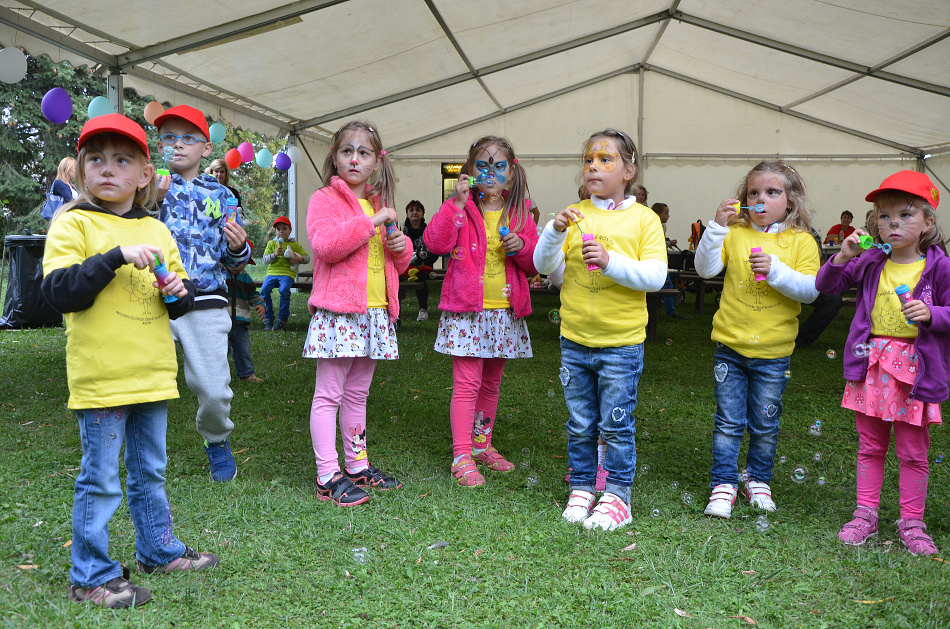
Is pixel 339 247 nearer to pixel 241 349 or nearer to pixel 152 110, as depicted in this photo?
pixel 241 349

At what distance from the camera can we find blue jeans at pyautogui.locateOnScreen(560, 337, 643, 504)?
2.71 m

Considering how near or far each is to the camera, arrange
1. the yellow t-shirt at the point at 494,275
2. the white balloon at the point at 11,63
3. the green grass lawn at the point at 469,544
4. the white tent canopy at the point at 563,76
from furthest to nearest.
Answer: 1. the white tent canopy at the point at 563,76
2. the white balloon at the point at 11,63
3. the yellow t-shirt at the point at 494,275
4. the green grass lawn at the point at 469,544

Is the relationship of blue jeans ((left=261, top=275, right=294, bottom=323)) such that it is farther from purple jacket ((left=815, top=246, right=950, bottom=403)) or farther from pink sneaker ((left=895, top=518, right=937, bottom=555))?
pink sneaker ((left=895, top=518, right=937, bottom=555))

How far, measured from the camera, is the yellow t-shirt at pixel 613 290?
271 cm

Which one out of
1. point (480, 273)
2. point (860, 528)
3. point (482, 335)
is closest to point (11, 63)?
point (480, 273)

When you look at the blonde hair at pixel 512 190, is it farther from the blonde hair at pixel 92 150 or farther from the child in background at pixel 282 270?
the child in background at pixel 282 270

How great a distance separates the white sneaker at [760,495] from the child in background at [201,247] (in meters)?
2.18

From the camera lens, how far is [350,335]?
2857mm

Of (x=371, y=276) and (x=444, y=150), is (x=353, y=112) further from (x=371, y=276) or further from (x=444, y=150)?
(x=371, y=276)

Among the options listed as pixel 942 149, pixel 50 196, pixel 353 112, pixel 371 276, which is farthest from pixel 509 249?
pixel 942 149

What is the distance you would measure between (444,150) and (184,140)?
12271 mm

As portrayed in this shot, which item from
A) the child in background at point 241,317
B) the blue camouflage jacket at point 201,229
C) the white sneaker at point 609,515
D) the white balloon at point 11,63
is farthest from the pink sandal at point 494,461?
the white balloon at point 11,63

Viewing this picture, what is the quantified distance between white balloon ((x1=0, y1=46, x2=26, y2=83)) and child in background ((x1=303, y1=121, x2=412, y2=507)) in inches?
159

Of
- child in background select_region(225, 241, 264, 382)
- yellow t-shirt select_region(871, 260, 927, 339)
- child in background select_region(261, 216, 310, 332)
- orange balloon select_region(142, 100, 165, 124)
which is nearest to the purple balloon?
orange balloon select_region(142, 100, 165, 124)
